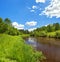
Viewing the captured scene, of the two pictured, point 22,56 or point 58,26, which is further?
point 58,26

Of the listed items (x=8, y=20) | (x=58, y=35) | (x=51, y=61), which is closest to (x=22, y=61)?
(x=51, y=61)

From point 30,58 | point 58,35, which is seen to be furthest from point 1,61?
point 58,35

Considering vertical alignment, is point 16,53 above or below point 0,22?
below

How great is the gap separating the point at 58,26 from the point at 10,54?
490 ft

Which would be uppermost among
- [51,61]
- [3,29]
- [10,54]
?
[3,29]

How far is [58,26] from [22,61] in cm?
14897

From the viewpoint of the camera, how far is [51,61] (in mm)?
29203

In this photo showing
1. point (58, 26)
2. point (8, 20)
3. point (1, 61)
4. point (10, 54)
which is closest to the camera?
point (1, 61)

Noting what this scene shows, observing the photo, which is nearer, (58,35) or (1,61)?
(1,61)

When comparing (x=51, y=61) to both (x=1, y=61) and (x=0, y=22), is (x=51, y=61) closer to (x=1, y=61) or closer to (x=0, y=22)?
(x=1, y=61)

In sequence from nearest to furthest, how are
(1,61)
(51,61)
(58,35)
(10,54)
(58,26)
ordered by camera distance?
1. (1,61)
2. (10,54)
3. (51,61)
4. (58,35)
5. (58,26)

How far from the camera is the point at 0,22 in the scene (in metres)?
91.1

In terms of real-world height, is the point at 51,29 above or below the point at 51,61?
above

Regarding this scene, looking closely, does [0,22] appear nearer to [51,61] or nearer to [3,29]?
[3,29]
